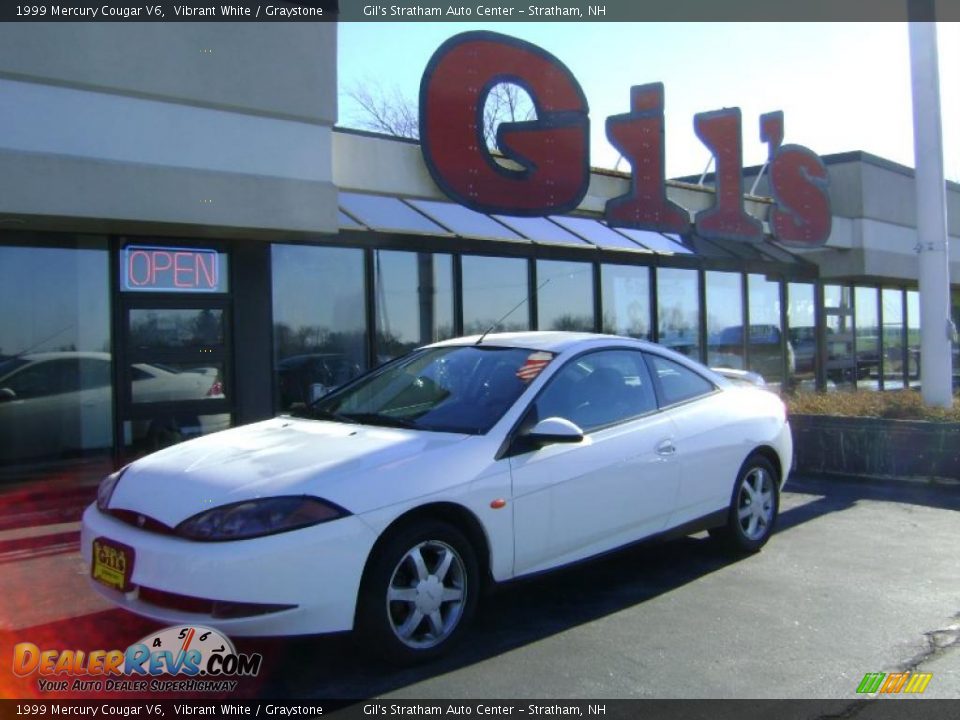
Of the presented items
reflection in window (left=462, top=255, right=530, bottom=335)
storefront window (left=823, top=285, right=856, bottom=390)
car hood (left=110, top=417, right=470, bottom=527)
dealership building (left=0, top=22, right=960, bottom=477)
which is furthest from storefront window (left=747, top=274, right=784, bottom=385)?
car hood (left=110, top=417, right=470, bottom=527)

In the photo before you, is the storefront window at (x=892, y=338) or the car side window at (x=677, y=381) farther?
the storefront window at (x=892, y=338)

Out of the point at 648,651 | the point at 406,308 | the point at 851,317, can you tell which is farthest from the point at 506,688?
the point at 851,317

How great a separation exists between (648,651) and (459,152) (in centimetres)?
788

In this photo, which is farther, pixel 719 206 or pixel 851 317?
pixel 851 317

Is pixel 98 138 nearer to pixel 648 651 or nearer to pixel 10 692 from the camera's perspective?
pixel 10 692

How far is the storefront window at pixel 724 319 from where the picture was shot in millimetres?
14828

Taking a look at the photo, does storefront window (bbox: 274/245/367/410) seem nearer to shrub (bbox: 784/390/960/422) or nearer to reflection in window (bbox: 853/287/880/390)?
shrub (bbox: 784/390/960/422)

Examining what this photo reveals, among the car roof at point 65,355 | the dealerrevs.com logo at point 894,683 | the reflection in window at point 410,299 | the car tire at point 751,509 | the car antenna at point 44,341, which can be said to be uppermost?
the reflection in window at point 410,299

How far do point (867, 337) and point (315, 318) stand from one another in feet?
48.6

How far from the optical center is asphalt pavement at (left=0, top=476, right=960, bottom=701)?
3707mm

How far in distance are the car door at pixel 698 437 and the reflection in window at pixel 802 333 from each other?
39.4 ft

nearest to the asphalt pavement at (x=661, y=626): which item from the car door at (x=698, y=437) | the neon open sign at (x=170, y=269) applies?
the car door at (x=698, y=437)

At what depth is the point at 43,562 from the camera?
5762mm

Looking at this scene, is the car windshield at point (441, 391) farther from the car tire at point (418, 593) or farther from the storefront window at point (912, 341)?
the storefront window at point (912, 341)
